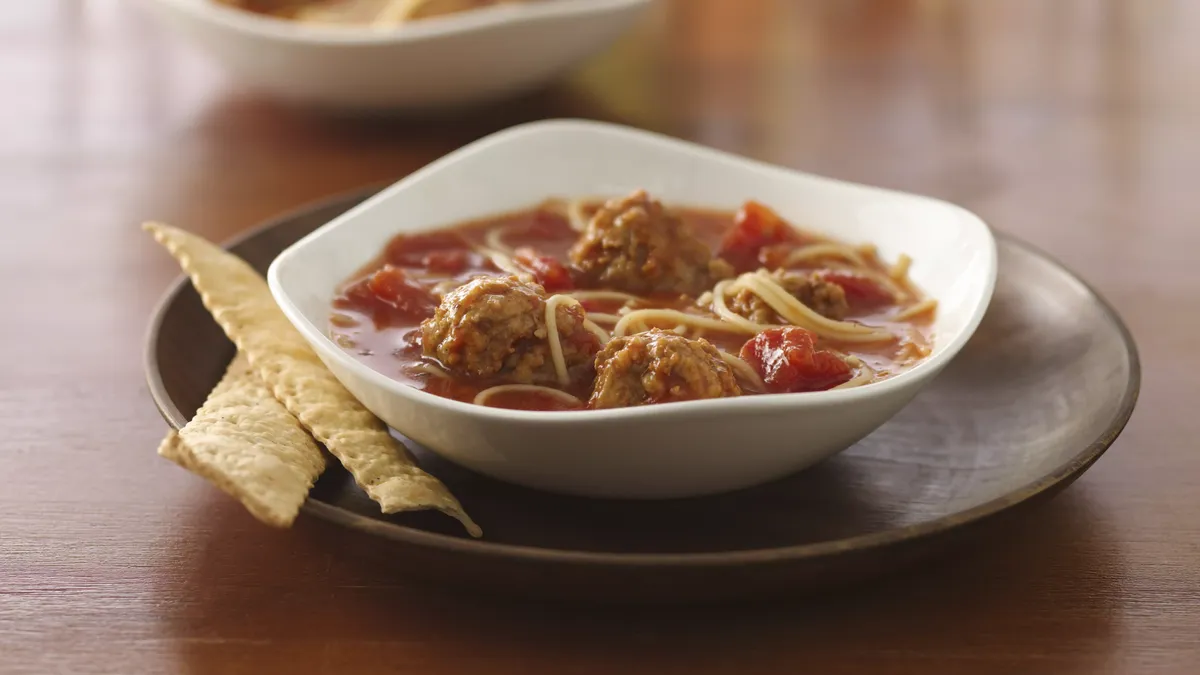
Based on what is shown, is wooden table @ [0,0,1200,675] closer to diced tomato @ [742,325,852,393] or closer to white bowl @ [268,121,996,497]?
white bowl @ [268,121,996,497]

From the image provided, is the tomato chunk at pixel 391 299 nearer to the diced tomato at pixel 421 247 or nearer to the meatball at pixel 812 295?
the diced tomato at pixel 421 247

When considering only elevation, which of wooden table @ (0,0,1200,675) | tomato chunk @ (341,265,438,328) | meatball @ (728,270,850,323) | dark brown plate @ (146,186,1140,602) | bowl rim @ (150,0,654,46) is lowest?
wooden table @ (0,0,1200,675)

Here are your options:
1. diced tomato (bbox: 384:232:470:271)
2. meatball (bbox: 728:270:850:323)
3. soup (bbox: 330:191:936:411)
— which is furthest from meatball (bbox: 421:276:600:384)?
diced tomato (bbox: 384:232:470:271)

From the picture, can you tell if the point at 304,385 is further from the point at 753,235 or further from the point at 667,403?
the point at 753,235

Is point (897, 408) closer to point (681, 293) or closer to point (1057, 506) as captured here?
point (1057, 506)

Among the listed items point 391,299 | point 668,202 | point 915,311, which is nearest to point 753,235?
point 668,202

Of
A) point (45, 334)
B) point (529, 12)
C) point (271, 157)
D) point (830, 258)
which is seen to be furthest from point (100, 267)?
point (830, 258)

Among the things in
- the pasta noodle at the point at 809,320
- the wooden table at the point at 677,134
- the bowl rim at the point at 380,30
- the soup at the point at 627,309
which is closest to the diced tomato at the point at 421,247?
the soup at the point at 627,309
